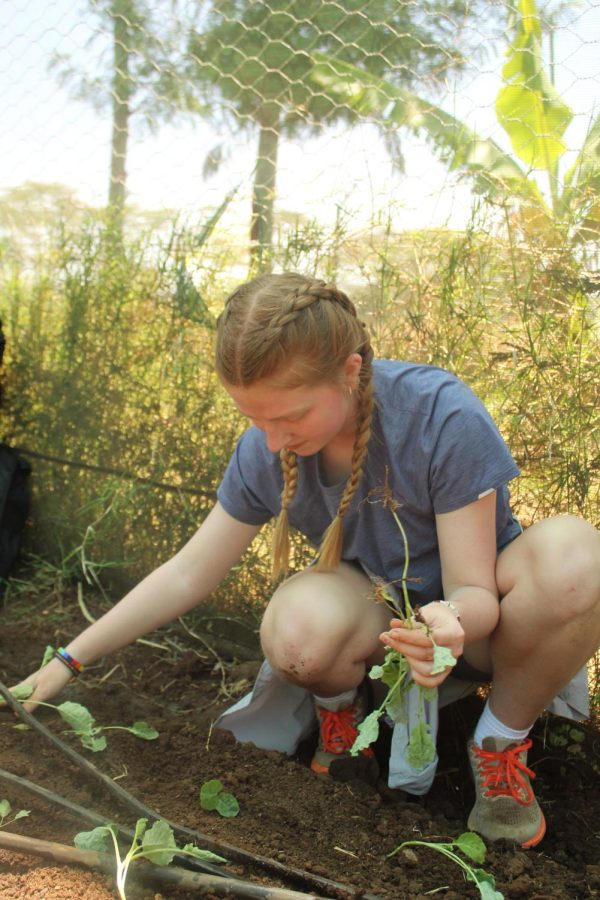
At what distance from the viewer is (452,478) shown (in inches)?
67.6

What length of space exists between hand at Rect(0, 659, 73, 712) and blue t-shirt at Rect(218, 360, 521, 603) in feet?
1.68

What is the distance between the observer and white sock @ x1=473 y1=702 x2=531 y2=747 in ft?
6.06

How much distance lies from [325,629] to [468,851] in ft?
1.59

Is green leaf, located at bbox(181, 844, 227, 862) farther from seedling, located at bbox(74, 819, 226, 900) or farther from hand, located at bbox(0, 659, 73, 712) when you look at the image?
hand, located at bbox(0, 659, 73, 712)

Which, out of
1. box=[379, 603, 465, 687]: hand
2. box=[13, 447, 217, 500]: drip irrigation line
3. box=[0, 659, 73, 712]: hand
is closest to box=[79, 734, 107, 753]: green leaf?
box=[0, 659, 73, 712]: hand

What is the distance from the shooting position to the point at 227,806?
1750 millimetres

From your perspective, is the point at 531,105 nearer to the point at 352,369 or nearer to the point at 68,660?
the point at 352,369

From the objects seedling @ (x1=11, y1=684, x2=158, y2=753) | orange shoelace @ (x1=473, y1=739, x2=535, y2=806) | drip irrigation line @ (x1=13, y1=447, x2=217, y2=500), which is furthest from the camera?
drip irrigation line @ (x1=13, y1=447, x2=217, y2=500)

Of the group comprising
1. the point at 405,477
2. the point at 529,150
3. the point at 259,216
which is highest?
the point at 529,150

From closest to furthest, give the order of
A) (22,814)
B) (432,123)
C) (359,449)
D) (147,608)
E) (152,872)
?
1. (152,872)
2. (22,814)
3. (359,449)
4. (147,608)
5. (432,123)

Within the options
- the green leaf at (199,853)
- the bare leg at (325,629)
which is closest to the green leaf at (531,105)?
the bare leg at (325,629)

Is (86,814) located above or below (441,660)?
below

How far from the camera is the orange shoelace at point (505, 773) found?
1797 millimetres

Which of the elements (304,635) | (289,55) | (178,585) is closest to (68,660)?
(178,585)
